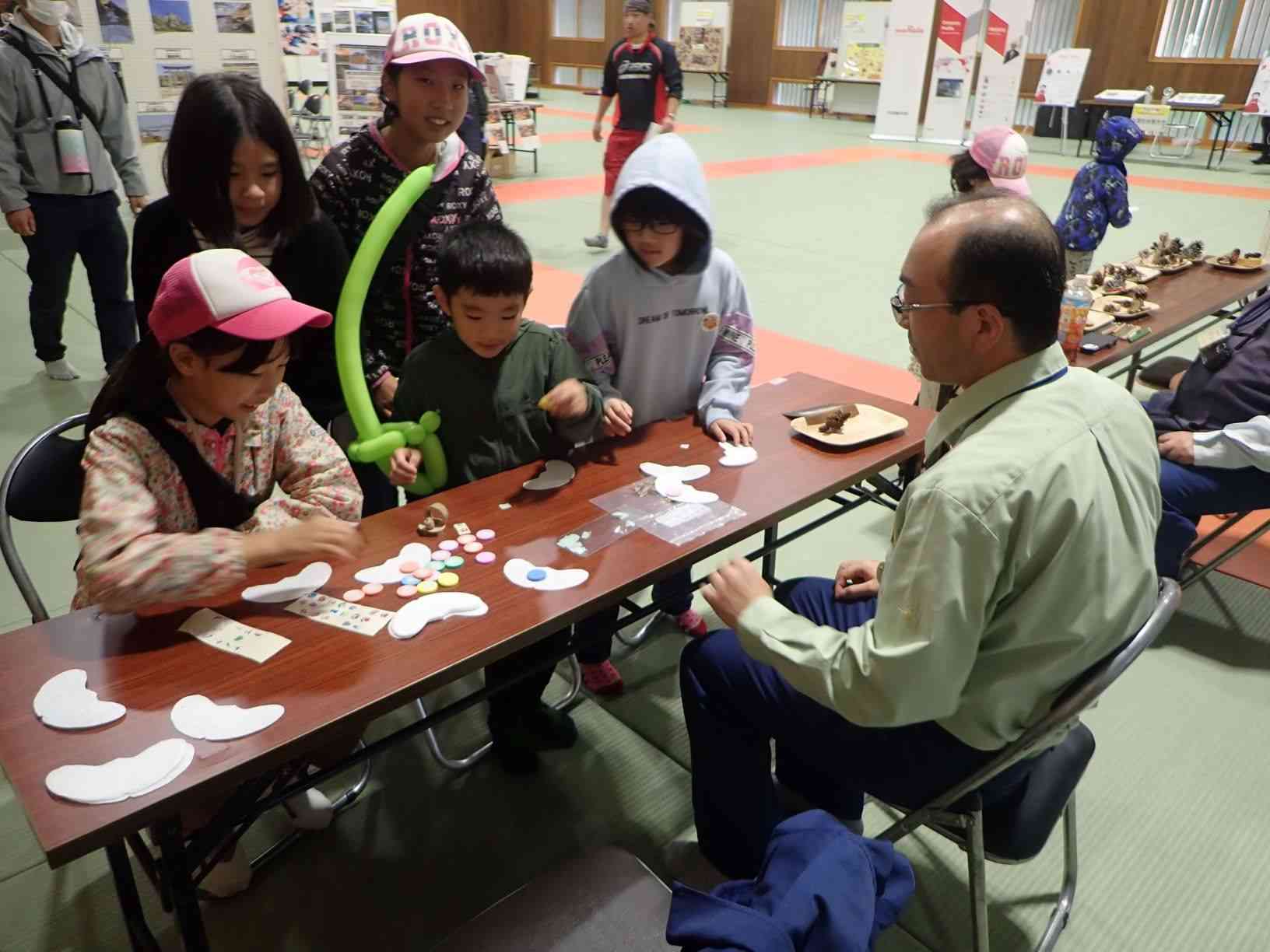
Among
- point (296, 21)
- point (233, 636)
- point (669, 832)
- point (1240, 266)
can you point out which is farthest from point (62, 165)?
point (1240, 266)

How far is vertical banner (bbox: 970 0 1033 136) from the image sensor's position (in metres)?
11.4

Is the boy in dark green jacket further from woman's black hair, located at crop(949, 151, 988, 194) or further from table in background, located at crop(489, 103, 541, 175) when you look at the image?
table in background, located at crop(489, 103, 541, 175)

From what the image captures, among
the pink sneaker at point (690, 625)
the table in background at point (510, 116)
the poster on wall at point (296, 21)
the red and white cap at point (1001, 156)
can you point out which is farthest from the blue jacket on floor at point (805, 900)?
the table in background at point (510, 116)

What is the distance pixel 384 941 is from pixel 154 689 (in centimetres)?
85

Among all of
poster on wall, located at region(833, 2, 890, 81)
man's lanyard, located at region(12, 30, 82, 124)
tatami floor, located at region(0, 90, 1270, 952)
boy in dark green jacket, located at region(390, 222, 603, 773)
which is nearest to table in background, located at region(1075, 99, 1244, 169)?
poster on wall, located at region(833, 2, 890, 81)

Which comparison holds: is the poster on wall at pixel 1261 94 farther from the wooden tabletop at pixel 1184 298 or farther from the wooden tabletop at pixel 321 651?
the wooden tabletop at pixel 321 651

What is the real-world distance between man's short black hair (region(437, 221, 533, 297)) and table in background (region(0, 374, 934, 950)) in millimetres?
400

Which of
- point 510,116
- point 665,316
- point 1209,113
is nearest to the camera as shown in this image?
point 665,316

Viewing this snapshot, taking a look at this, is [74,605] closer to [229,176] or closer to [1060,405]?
[229,176]

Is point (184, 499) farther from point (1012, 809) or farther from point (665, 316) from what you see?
point (1012, 809)

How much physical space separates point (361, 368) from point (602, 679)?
3.58 feet

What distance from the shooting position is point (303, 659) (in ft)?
4.12

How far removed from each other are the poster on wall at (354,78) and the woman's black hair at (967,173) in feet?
13.3

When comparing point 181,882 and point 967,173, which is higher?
point 967,173
